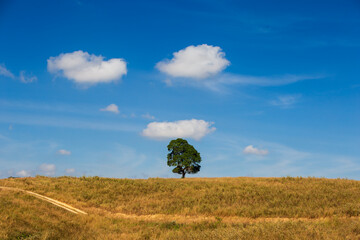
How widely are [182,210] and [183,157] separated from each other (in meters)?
31.3

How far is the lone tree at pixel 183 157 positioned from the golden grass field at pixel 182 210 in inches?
729

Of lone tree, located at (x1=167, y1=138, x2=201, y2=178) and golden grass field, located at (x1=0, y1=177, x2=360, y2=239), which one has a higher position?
lone tree, located at (x1=167, y1=138, x2=201, y2=178)

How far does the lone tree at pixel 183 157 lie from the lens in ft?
183

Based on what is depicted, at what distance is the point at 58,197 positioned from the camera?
26.7 m

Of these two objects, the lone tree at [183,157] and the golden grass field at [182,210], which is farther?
the lone tree at [183,157]

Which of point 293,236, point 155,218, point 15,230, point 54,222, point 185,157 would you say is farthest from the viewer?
point 185,157

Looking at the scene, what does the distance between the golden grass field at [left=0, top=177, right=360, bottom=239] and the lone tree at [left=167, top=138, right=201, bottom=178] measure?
1852 centimetres

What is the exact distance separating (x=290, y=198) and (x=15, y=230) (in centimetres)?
2352

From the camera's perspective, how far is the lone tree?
55781 millimetres

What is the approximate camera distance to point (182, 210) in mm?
24328

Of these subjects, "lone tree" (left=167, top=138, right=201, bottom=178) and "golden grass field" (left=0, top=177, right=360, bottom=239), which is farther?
"lone tree" (left=167, top=138, right=201, bottom=178)

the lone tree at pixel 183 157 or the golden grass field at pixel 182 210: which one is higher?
the lone tree at pixel 183 157

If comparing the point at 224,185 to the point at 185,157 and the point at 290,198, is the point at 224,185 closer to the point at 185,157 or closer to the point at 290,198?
the point at 290,198

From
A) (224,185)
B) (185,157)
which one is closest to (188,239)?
(224,185)
